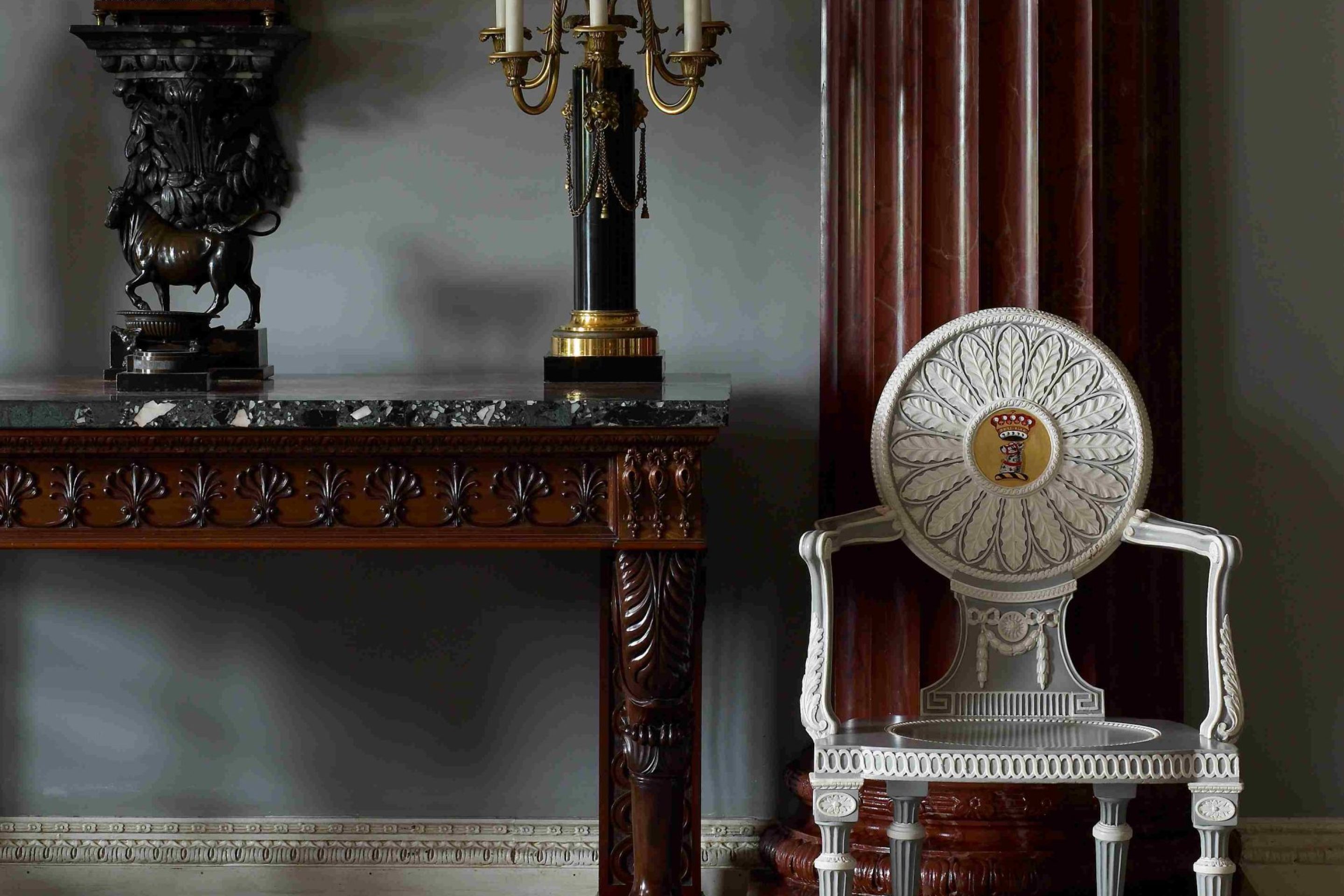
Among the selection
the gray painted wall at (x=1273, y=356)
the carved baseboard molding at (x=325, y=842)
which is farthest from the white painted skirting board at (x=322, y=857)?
the gray painted wall at (x=1273, y=356)

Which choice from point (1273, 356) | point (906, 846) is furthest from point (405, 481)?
point (1273, 356)

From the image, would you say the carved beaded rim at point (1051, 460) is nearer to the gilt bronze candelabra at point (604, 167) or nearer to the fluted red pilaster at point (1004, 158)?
the fluted red pilaster at point (1004, 158)

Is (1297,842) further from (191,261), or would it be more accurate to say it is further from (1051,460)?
(191,261)

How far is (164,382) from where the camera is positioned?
214cm

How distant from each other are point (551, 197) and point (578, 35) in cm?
38

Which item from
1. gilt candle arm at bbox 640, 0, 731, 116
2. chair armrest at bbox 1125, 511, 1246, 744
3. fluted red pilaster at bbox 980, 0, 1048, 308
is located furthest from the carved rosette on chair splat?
chair armrest at bbox 1125, 511, 1246, 744

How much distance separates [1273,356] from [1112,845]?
105 cm

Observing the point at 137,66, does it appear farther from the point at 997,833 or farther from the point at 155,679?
the point at 997,833

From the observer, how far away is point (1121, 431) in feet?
7.32

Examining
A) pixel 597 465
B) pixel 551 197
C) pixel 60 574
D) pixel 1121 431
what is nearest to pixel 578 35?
pixel 551 197

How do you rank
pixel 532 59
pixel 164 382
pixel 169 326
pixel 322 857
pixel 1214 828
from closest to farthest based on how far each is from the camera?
pixel 1214 828 < pixel 164 382 < pixel 169 326 < pixel 532 59 < pixel 322 857

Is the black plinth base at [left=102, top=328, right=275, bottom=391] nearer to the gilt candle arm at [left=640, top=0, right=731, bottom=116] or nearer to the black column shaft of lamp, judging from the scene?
the black column shaft of lamp

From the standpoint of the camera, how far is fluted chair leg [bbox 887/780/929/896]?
7.06ft

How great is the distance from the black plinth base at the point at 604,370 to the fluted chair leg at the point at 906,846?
0.76 metres
